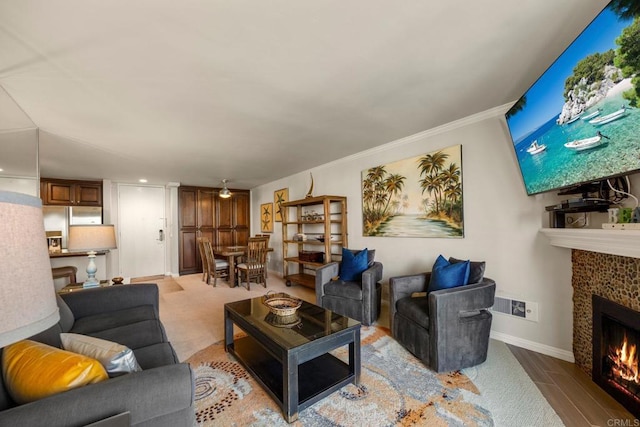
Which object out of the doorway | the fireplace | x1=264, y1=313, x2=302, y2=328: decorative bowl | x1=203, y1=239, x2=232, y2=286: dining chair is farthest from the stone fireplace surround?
the doorway

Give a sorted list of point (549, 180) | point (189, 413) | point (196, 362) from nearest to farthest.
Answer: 1. point (189, 413)
2. point (549, 180)
3. point (196, 362)

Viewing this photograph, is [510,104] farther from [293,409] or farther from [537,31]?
[293,409]

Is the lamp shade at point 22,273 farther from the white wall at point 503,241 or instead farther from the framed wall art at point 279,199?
the framed wall art at point 279,199

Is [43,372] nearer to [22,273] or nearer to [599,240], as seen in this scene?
[22,273]

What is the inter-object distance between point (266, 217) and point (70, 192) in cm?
408

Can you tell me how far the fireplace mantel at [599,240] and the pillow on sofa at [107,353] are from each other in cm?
266

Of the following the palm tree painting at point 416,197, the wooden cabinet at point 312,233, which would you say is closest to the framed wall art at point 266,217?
the wooden cabinet at point 312,233

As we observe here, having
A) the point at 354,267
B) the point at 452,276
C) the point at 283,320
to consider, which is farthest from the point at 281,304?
the point at 452,276

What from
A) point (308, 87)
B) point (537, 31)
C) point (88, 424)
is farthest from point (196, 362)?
point (537, 31)

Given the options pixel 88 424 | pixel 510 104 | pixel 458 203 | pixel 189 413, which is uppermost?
pixel 510 104

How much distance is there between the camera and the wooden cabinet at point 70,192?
17.5ft

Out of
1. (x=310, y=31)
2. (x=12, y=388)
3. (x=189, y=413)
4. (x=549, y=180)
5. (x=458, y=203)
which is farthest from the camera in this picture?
(x=458, y=203)

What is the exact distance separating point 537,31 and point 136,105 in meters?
3.07

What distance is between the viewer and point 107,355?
1.11 meters
